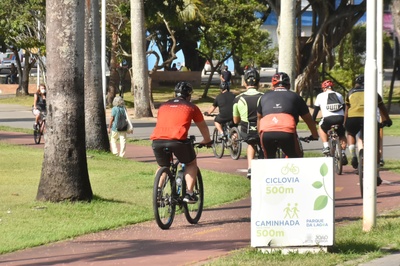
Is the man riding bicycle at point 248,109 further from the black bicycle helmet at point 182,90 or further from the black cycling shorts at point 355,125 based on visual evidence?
the black bicycle helmet at point 182,90

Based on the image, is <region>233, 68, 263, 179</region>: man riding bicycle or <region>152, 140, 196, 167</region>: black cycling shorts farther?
<region>233, 68, 263, 179</region>: man riding bicycle

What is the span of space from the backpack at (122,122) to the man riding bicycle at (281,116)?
33.5 feet

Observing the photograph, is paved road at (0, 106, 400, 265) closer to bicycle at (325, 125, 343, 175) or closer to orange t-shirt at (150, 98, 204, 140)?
orange t-shirt at (150, 98, 204, 140)

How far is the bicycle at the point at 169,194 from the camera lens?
39.8 feet

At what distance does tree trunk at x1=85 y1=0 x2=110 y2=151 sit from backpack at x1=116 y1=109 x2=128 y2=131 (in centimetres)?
77

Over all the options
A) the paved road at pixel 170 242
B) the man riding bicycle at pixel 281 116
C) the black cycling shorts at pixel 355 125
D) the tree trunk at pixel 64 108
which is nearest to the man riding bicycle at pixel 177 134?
the paved road at pixel 170 242

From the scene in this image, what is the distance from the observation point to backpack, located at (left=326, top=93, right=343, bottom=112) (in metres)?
19.0

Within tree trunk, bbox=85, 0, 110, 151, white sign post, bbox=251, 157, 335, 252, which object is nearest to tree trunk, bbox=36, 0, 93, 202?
white sign post, bbox=251, 157, 335, 252

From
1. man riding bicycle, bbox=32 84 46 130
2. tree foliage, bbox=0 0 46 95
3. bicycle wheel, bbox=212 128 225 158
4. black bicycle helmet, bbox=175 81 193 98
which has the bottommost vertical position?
bicycle wheel, bbox=212 128 225 158

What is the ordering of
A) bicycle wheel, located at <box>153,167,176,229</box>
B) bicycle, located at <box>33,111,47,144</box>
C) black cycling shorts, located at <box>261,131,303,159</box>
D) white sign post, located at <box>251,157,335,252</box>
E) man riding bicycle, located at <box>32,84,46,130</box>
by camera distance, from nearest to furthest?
white sign post, located at <box>251,157,335,252</box> → bicycle wheel, located at <box>153,167,176,229</box> → black cycling shorts, located at <box>261,131,303,159</box> → bicycle, located at <box>33,111,47,144</box> → man riding bicycle, located at <box>32,84,46,130</box>

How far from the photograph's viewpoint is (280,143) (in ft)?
41.8

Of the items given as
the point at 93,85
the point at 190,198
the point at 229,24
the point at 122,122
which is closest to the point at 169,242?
the point at 190,198

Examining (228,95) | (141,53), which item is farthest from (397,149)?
(141,53)

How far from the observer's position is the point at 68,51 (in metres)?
14.6
